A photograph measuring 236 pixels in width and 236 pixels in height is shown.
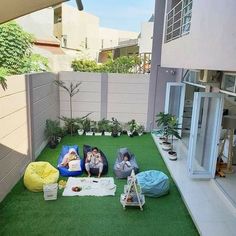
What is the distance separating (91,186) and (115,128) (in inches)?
169

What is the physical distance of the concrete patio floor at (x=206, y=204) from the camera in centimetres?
440

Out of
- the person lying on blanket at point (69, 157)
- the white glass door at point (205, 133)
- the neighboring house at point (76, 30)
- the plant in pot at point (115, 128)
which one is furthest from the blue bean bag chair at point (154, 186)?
the neighboring house at point (76, 30)

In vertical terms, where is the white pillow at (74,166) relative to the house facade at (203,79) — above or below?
below

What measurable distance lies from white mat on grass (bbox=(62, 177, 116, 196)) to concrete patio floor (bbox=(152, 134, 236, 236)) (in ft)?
5.23

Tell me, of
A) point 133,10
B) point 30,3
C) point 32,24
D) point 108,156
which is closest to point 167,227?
point 108,156

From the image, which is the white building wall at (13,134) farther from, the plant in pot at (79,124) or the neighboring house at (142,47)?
the neighboring house at (142,47)

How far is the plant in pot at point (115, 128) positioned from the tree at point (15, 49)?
361 cm

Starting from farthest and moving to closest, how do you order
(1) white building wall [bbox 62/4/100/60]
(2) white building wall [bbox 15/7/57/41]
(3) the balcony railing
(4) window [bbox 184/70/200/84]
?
1. (1) white building wall [bbox 62/4/100/60]
2. (2) white building wall [bbox 15/7/57/41]
3. (4) window [bbox 184/70/200/84]
4. (3) the balcony railing

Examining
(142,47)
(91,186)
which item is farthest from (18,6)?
(142,47)

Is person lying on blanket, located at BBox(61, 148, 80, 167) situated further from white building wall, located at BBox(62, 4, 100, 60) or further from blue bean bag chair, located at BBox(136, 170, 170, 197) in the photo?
white building wall, located at BBox(62, 4, 100, 60)

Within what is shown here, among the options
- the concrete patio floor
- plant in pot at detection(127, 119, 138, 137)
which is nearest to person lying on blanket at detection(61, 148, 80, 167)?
the concrete patio floor

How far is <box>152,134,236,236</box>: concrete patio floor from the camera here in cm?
440

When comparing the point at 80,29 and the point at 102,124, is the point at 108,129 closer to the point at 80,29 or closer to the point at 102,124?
the point at 102,124

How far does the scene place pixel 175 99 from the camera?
9.45m
